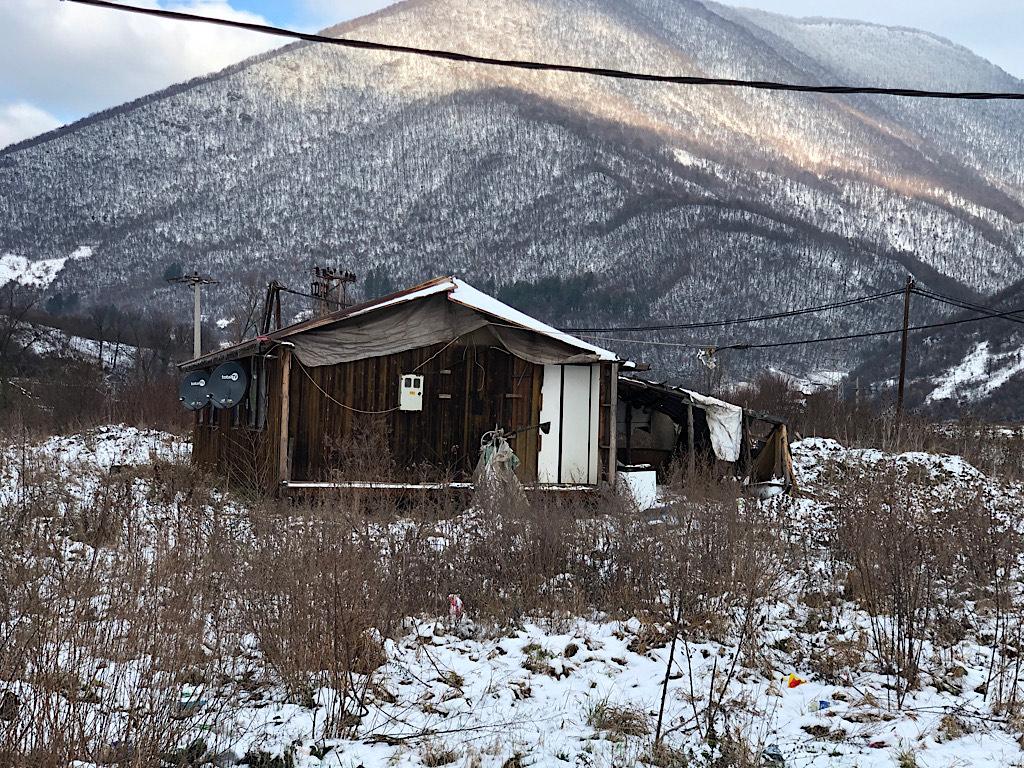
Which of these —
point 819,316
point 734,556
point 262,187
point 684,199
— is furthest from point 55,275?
point 734,556

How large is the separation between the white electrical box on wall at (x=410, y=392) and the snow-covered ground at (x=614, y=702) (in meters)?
7.64

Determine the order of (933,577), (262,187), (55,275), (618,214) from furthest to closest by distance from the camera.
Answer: (262,187), (55,275), (618,214), (933,577)

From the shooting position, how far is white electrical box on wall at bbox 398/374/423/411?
1473 cm

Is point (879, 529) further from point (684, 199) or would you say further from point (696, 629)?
point (684, 199)

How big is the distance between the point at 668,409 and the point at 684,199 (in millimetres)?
139248

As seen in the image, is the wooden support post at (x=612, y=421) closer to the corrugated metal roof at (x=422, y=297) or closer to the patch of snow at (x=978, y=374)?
the corrugated metal roof at (x=422, y=297)

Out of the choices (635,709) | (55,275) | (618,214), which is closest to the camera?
(635,709)

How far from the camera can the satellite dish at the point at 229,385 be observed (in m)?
15.5

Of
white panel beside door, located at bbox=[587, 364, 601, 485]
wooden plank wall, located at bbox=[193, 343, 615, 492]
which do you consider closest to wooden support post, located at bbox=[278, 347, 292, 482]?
wooden plank wall, located at bbox=[193, 343, 615, 492]

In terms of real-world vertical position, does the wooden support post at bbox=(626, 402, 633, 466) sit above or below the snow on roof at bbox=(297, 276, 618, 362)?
below

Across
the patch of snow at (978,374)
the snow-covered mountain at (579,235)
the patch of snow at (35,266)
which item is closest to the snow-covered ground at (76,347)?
the snow-covered mountain at (579,235)

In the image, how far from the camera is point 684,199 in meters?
152

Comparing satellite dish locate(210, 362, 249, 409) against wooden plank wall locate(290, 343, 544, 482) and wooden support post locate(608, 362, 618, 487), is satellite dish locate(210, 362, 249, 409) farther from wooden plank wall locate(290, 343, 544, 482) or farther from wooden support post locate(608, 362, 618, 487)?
wooden support post locate(608, 362, 618, 487)

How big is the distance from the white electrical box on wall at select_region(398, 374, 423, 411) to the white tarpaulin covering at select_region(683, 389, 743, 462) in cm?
651
